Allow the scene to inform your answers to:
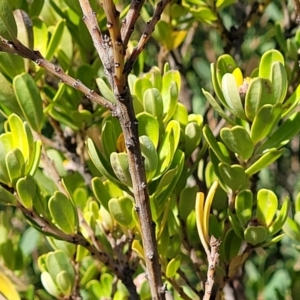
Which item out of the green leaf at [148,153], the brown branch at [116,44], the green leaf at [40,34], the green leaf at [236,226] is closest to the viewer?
the brown branch at [116,44]

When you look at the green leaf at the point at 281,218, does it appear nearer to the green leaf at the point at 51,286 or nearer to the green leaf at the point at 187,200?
the green leaf at the point at 187,200

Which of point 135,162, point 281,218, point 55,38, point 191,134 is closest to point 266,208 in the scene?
point 281,218

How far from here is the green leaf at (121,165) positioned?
565 millimetres

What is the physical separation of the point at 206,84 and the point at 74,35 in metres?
0.66

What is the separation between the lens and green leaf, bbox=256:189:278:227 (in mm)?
672

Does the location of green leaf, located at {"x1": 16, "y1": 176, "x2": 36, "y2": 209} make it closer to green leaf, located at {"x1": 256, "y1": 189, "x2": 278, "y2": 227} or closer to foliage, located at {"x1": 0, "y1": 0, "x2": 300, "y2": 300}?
foliage, located at {"x1": 0, "y1": 0, "x2": 300, "y2": 300}

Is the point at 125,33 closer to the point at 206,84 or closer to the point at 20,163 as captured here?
the point at 20,163

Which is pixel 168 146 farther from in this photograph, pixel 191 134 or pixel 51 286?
pixel 51 286

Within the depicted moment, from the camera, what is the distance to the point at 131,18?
0.47 metres

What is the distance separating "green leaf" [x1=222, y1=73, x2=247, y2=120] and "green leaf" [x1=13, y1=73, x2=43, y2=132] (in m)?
0.23

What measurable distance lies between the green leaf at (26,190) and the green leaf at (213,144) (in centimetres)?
20

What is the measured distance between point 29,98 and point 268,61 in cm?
29

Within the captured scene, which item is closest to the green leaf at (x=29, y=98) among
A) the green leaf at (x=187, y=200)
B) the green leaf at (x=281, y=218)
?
the green leaf at (x=187, y=200)

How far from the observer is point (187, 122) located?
0.74m
